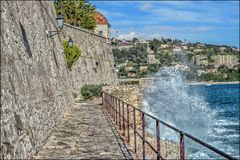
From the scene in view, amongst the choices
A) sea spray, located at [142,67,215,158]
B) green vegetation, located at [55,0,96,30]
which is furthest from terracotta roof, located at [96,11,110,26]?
green vegetation, located at [55,0,96,30]

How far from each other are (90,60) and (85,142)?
32001mm

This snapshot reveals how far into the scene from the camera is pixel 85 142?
12758 mm

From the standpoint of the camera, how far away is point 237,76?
181 metres

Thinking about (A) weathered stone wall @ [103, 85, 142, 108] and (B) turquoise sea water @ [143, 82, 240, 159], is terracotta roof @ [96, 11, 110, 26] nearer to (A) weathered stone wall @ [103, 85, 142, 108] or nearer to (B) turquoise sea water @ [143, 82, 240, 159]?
(B) turquoise sea water @ [143, 82, 240, 159]

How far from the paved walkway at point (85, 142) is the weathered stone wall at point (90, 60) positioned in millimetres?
16028

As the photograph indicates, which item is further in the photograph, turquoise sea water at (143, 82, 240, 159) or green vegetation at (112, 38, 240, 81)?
green vegetation at (112, 38, 240, 81)

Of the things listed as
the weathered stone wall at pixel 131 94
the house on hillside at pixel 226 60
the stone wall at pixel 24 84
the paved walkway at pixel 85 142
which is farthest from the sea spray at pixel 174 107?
the house on hillside at pixel 226 60

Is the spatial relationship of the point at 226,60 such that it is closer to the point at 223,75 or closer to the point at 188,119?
the point at 223,75

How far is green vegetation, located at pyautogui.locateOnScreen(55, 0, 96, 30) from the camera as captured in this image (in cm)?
5031

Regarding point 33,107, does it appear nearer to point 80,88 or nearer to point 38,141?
point 38,141

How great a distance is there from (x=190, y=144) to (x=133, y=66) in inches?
3520

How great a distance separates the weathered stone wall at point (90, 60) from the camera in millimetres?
36719

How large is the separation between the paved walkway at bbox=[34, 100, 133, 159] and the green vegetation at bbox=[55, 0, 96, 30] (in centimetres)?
3385

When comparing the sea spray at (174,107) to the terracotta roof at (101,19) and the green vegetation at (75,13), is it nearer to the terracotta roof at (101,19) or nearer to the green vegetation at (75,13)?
the green vegetation at (75,13)
